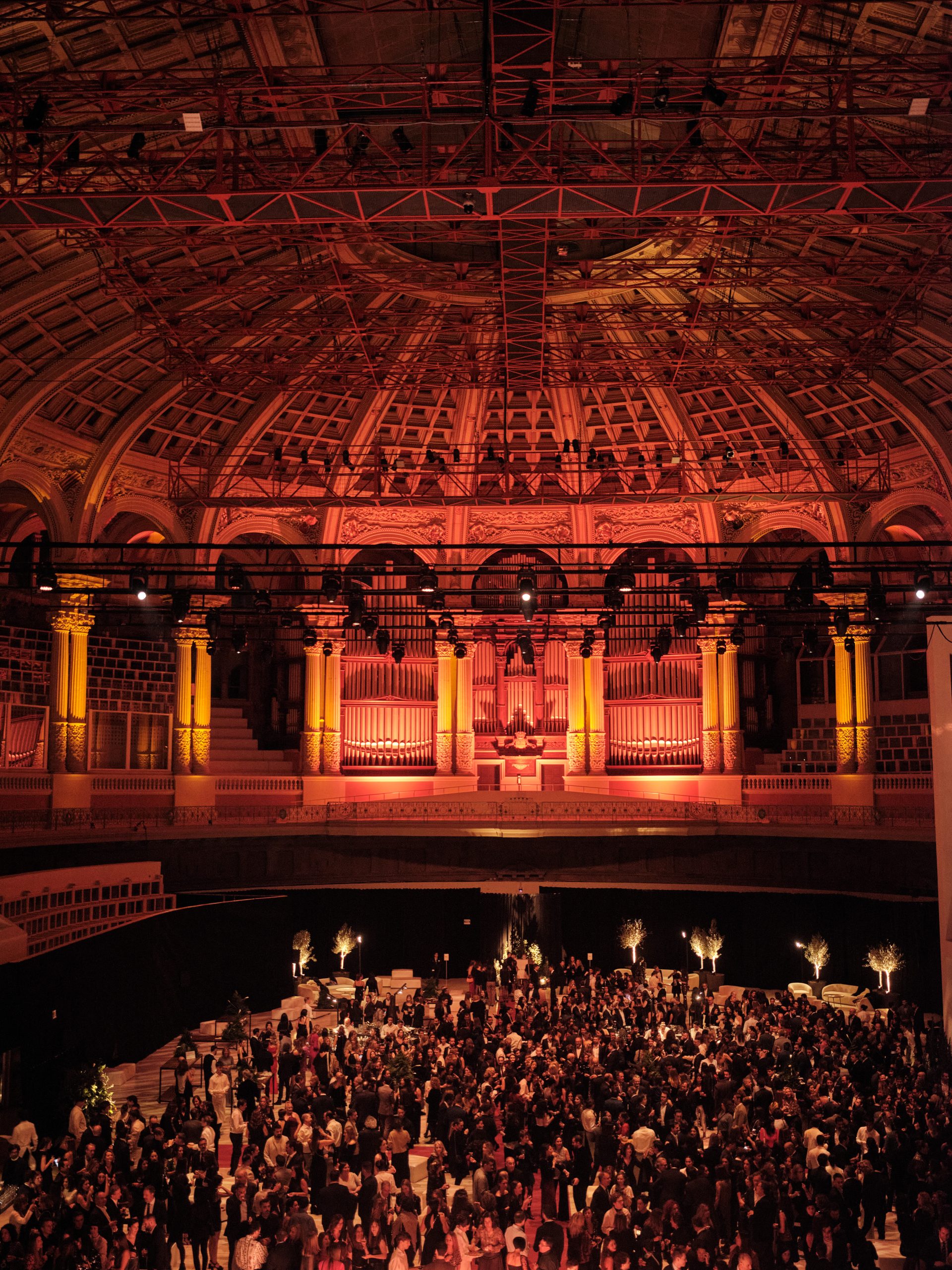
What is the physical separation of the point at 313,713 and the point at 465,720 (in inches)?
166

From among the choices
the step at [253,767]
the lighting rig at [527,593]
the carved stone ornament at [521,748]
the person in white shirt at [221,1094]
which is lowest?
the person in white shirt at [221,1094]

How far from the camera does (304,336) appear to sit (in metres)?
26.7

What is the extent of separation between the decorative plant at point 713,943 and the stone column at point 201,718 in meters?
13.5

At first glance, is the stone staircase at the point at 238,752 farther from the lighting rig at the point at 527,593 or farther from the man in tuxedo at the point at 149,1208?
the man in tuxedo at the point at 149,1208

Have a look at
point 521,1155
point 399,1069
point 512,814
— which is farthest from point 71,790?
point 521,1155

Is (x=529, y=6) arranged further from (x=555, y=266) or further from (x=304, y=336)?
(x=304, y=336)

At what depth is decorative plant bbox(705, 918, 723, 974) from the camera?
29422mm

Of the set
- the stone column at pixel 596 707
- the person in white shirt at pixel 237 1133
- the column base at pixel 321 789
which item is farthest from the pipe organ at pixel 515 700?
the person in white shirt at pixel 237 1133

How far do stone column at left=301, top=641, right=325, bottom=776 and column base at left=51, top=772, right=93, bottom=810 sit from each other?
6.10 meters

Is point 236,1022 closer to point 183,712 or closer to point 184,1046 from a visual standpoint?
point 184,1046

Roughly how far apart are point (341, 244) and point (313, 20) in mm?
5888

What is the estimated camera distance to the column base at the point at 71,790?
29328 mm

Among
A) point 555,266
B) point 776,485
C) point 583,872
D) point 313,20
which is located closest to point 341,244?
point 555,266

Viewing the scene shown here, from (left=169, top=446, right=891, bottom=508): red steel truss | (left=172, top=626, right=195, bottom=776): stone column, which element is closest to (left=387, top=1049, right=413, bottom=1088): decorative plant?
(left=169, top=446, right=891, bottom=508): red steel truss
